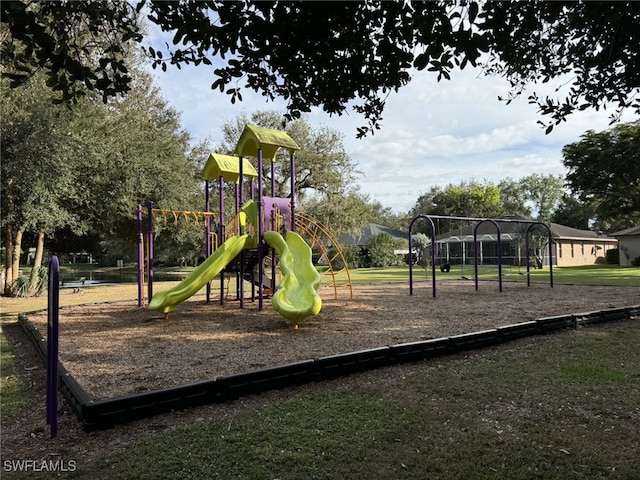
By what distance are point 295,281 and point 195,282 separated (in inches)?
85.7

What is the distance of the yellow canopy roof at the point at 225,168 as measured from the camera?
11.7 meters

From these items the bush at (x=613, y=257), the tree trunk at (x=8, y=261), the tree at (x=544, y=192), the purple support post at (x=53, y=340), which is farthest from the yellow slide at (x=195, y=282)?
the tree at (x=544, y=192)

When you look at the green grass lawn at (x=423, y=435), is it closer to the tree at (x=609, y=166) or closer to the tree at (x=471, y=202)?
the tree at (x=609, y=166)

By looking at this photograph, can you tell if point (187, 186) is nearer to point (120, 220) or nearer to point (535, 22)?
point (120, 220)

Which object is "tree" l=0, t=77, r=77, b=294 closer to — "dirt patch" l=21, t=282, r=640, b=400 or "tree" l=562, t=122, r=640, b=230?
"dirt patch" l=21, t=282, r=640, b=400

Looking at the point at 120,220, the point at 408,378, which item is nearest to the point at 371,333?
the point at 408,378

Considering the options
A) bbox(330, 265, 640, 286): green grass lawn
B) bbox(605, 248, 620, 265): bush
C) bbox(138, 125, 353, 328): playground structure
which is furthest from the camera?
bbox(605, 248, 620, 265): bush

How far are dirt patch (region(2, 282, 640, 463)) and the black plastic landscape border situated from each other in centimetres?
9

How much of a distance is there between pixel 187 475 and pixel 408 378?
2.63 metres

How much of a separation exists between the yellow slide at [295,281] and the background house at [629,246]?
1279 inches

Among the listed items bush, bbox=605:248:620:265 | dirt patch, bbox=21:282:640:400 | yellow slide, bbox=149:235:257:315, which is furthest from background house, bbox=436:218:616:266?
yellow slide, bbox=149:235:257:315

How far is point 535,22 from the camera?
128 inches

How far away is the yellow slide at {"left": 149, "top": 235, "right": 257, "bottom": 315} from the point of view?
29.7ft

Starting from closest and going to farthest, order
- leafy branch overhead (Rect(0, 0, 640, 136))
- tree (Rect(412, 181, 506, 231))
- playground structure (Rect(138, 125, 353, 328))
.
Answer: leafy branch overhead (Rect(0, 0, 640, 136)), playground structure (Rect(138, 125, 353, 328)), tree (Rect(412, 181, 506, 231))
